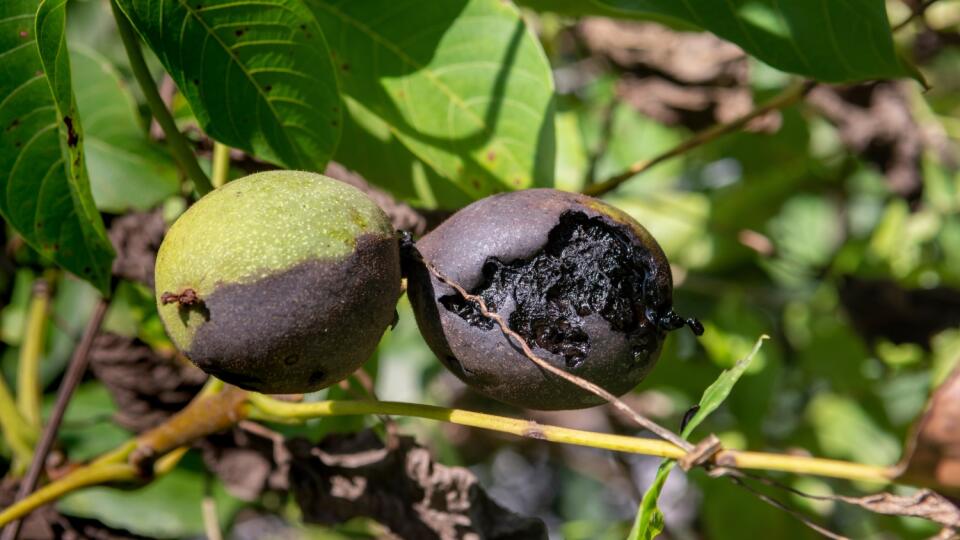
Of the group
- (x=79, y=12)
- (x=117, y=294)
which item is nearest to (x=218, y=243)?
(x=117, y=294)

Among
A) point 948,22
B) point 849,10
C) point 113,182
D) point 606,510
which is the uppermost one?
point 849,10

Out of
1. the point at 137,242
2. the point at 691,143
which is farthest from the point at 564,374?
the point at 137,242

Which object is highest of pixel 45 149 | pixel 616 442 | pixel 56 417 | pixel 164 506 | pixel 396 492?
pixel 45 149

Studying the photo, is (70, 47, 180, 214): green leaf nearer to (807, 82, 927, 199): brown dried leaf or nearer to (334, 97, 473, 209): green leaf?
(334, 97, 473, 209): green leaf

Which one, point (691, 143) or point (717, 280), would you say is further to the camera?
point (717, 280)

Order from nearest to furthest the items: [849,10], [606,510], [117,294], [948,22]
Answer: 1. [849,10]
2. [117,294]
3. [948,22]
4. [606,510]

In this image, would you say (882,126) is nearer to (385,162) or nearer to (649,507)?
(385,162)

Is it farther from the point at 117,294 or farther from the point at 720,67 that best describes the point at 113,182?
the point at 720,67
